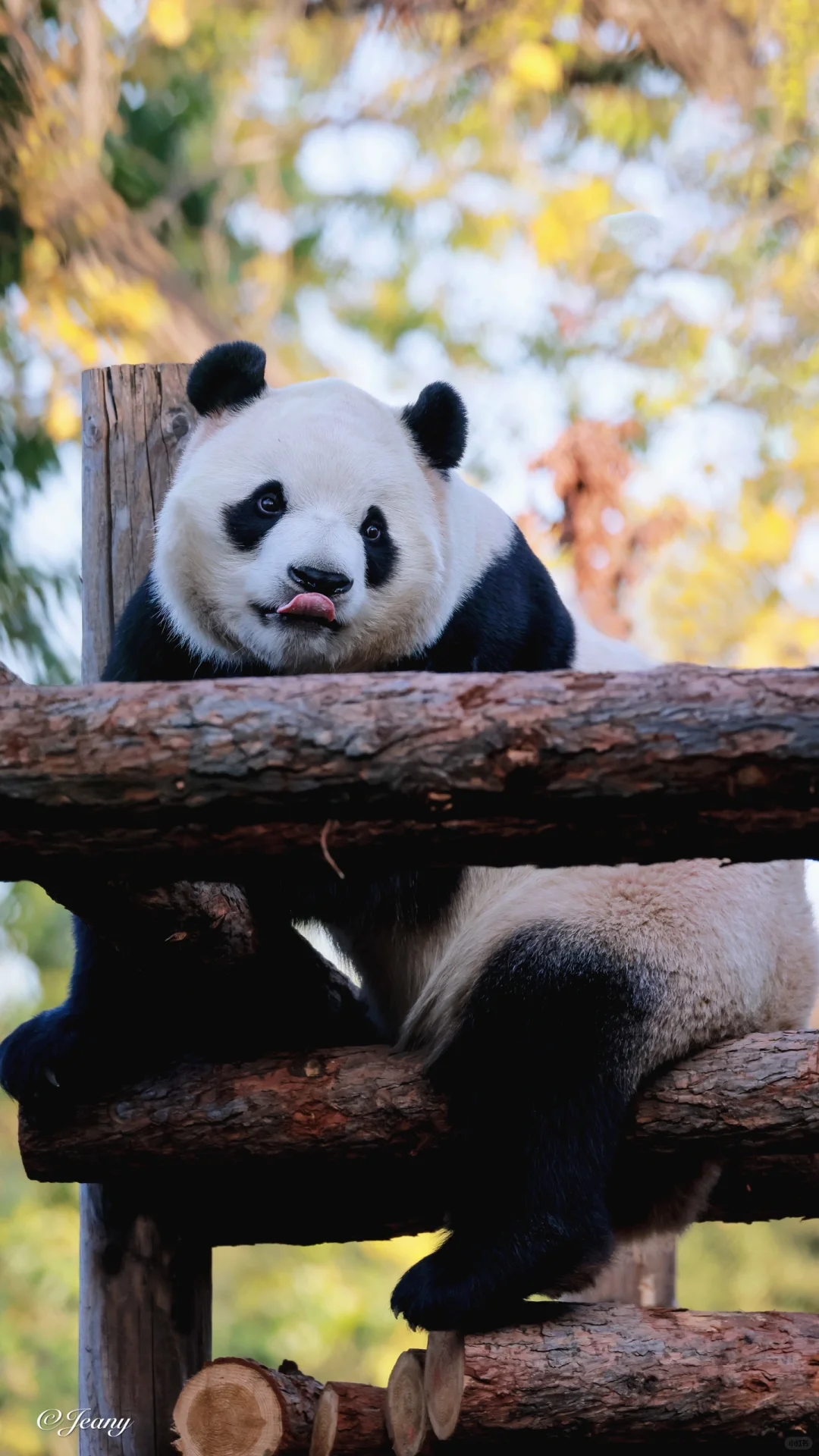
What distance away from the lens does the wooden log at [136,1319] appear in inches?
130

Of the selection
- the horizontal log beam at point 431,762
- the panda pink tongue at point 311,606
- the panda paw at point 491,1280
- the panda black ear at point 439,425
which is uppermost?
the panda black ear at point 439,425

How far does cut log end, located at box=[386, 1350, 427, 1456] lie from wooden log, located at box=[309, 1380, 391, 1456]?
3 cm

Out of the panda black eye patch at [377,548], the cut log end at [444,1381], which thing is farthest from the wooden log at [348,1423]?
the panda black eye patch at [377,548]

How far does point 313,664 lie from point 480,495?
2.58 feet

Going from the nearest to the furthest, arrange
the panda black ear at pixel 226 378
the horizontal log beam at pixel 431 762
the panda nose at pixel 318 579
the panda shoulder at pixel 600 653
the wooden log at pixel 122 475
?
the horizontal log beam at pixel 431 762 < the panda nose at pixel 318 579 < the panda black ear at pixel 226 378 < the panda shoulder at pixel 600 653 < the wooden log at pixel 122 475

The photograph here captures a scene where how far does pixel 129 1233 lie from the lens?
3387 mm

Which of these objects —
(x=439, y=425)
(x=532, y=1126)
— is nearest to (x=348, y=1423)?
(x=532, y=1126)

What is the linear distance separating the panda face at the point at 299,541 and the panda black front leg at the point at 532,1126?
0.78 meters

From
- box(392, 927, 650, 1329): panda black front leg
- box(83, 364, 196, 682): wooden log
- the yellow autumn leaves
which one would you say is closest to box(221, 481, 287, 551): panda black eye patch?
box(83, 364, 196, 682): wooden log

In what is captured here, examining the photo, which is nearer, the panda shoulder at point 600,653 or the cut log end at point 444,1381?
the cut log end at point 444,1381

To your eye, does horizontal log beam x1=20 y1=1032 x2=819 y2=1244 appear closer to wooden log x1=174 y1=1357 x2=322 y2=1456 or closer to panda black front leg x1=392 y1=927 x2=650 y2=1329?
panda black front leg x1=392 y1=927 x2=650 y2=1329

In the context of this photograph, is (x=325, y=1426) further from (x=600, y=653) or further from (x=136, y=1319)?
(x=600, y=653)

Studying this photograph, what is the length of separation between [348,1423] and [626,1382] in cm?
55

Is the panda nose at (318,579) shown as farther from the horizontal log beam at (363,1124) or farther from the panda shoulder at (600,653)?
the horizontal log beam at (363,1124)
